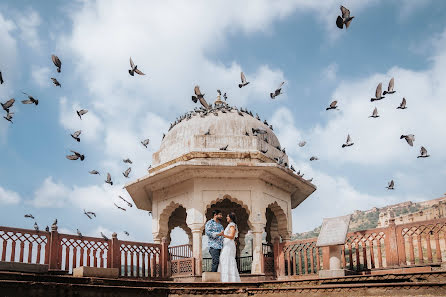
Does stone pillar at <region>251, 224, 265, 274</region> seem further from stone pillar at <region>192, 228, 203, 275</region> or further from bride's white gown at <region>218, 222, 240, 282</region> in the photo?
bride's white gown at <region>218, 222, 240, 282</region>

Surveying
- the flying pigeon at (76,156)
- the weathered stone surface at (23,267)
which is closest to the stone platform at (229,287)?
the weathered stone surface at (23,267)

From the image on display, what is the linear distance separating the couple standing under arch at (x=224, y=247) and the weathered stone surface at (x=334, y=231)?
2293mm

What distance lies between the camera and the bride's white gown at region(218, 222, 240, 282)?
36.7 feet

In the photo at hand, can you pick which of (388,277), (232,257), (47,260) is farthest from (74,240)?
(388,277)

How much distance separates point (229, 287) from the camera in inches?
329

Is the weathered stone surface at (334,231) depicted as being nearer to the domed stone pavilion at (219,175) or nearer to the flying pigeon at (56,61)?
the domed stone pavilion at (219,175)

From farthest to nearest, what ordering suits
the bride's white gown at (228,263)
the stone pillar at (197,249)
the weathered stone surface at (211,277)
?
the stone pillar at (197,249)
the bride's white gown at (228,263)
the weathered stone surface at (211,277)

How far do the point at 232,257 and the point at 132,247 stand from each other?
10.8ft

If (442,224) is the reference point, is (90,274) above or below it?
below

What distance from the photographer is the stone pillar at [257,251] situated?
14047 millimetres

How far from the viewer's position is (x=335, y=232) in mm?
11742

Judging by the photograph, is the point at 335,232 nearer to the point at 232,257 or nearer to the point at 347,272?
the point at 347,272

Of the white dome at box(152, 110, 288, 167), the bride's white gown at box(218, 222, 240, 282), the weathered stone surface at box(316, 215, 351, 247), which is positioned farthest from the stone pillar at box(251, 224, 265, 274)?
the bride's white gown at box(218, 222, 240, 282)

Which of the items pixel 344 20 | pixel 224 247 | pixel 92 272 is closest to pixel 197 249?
pixel 224 247
